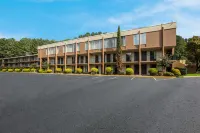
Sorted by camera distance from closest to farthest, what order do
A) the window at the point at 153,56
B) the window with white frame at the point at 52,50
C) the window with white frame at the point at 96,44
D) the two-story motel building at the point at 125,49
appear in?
the two-story motel building at the point at 125,49, the window at the point at 153,56, the window with white frame at the point at 96,44, the window with white frame at the point at 52,50

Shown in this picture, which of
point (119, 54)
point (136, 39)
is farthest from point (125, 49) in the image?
point (136, 39)

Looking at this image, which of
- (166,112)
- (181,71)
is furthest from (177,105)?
(181,71)

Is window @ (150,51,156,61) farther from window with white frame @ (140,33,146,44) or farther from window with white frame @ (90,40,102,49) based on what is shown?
window with white frame @ (90,40,102,49)

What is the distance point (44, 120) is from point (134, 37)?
34.3 meters

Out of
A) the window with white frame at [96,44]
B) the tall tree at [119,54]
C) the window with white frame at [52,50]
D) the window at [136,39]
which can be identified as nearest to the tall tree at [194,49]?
the window at [136,39]

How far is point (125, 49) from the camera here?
126 ft

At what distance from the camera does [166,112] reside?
6.11 metres

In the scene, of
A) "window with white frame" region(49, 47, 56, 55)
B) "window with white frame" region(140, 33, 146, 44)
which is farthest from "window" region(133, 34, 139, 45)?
"window with white frame" region(49, 47, 56, 55)

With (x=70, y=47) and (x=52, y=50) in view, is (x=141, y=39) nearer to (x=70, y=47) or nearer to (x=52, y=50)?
(x=70, y=47)

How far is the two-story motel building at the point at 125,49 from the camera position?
33719 mm

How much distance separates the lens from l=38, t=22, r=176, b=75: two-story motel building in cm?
3372

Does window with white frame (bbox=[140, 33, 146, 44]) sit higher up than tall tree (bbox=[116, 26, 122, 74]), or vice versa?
window with white frame (bbox=[140, 33, 146, 44])

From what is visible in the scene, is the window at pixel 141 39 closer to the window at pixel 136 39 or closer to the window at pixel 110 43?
the window at pixel 136 39

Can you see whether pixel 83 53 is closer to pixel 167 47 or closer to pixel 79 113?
pixel 167 47
